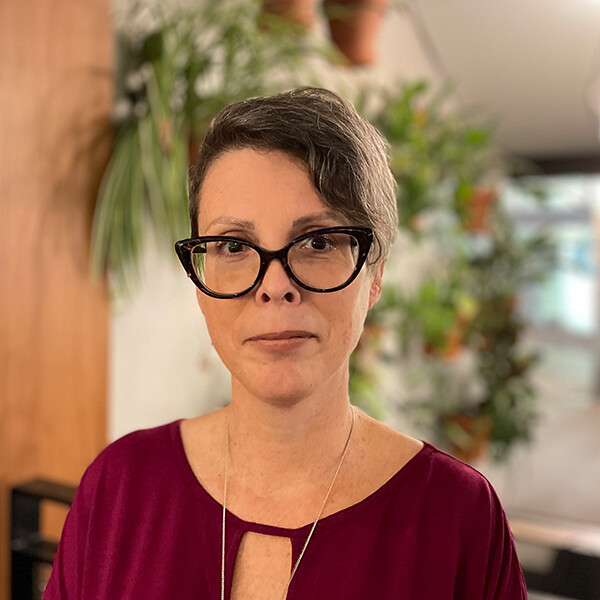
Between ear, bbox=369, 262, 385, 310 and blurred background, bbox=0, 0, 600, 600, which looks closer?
ear, bbox=369, 262, 385, 310

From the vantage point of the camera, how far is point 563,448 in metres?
6.18

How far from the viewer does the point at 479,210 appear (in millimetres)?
4227

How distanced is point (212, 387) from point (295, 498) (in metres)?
1.64

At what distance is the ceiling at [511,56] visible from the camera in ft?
12.4

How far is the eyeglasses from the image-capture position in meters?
0.74

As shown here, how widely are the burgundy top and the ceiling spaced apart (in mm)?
2905

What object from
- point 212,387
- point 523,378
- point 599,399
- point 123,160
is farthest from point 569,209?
point 123,160

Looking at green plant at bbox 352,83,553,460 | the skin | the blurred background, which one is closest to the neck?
the skin

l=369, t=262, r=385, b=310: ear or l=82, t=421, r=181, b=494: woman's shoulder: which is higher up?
l=369, t=262, r=385, b=310: ear

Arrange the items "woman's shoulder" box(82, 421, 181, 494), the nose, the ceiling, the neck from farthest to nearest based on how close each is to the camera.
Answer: the ceiling, "woman's shoulder" box(82, 421, 181, 494), the neck, the nose

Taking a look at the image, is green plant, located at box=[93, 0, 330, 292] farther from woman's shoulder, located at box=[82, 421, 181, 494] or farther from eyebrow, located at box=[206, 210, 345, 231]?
eyebrow, located at box=[206, 210, 345, 231]

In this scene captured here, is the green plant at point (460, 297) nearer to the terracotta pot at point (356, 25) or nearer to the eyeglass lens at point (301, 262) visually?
the terracotta pot at point (356, 25)

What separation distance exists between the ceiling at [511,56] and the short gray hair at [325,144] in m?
2.77

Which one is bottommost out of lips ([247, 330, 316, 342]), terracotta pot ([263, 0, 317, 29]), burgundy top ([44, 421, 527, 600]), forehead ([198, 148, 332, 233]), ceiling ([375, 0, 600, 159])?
burgundy top ([44, 421, 527, 600])
